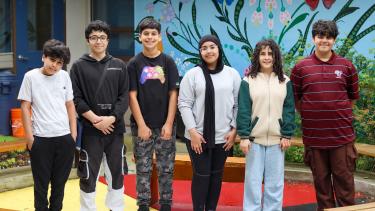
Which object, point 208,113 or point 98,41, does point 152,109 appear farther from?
point 98,41

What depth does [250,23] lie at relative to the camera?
8.59 metres

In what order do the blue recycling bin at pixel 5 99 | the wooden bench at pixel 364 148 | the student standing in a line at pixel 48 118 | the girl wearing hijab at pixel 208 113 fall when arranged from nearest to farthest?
the student standing in a line at pixel 48 118
the girl wearing hijab at pixel 208 113
the wooden bench at pixel 364 148
the blue recycling bin at pixel 5 99

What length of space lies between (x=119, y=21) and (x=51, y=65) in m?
5.76

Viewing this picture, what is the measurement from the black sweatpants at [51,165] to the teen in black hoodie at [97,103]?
173 millimetres

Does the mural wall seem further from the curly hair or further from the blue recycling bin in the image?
the curly hair

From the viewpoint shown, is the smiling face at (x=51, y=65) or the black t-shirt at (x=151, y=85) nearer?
the smiling face at (x=51, y=65)

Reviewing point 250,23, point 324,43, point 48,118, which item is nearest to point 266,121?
point 324,43

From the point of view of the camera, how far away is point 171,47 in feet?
31.2

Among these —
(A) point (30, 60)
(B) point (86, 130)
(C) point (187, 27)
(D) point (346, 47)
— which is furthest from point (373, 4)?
(A) point (30, 60)

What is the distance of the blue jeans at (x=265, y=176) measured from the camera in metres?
4.90

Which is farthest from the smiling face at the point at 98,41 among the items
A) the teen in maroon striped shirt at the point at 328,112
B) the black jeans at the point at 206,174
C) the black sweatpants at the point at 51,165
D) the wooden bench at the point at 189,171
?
the teen in maroon striped shirt at the point at 328,112

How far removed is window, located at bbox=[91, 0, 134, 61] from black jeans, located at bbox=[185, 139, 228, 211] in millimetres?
5499

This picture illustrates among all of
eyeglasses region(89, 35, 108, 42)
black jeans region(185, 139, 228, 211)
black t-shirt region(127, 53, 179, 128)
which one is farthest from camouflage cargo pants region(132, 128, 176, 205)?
eyeglasses region(89, 35, 108, 42)

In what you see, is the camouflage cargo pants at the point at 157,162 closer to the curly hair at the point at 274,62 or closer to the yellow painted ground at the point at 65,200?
the yellow painted ground at the point at 65,200
